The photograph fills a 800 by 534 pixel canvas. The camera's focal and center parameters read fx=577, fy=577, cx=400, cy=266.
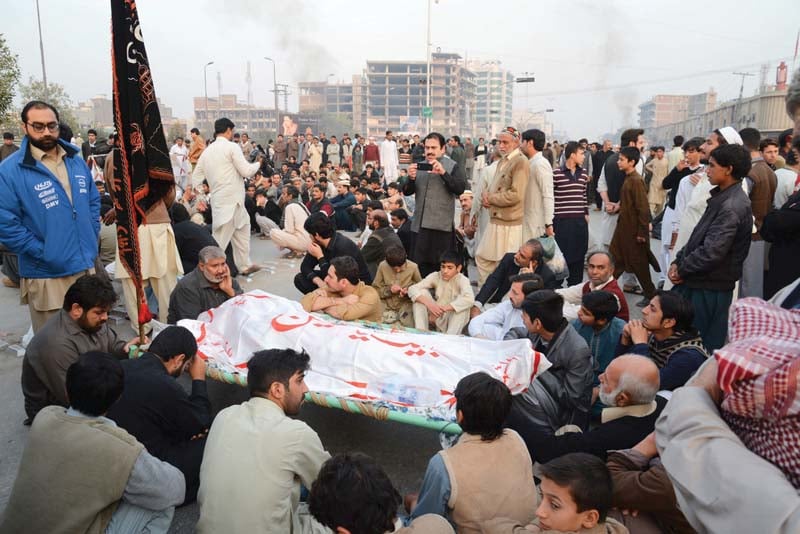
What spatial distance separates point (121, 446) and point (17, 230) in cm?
240

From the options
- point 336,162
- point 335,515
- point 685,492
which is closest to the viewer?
point 685,492

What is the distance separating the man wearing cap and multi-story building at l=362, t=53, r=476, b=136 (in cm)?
10424

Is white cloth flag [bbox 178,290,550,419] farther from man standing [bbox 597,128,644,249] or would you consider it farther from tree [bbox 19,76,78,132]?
tree [bbox 19,76,78,132]

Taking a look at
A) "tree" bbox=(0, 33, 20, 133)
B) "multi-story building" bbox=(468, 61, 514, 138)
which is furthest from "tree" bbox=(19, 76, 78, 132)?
"multi-story building" bbox=(468, 61, 514, 138)

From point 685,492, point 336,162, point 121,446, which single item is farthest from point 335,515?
point 336,162

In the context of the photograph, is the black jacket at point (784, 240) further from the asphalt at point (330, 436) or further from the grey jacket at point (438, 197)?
the grey jacket at point (438, 197)

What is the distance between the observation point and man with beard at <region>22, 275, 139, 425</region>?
10.8ft

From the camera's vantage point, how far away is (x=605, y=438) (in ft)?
8.66

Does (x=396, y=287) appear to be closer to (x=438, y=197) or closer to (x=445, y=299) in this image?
(x=445, y=299)

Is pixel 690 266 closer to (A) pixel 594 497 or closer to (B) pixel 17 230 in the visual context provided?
(A) pixel 594 497

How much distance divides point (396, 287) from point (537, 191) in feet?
6.82

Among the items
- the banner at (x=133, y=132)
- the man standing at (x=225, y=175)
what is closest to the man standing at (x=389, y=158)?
the man standing at (x=225, y=175)

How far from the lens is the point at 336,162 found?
19859 millimetres

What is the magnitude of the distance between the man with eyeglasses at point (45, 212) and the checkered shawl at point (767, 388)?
4188 millimetres
